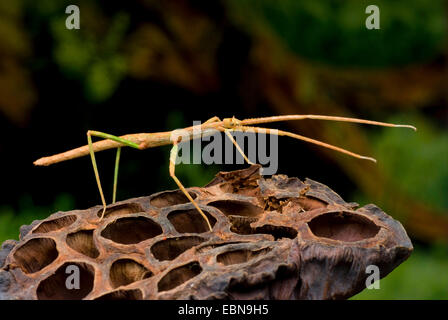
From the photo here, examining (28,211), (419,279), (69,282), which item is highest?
(69,282)

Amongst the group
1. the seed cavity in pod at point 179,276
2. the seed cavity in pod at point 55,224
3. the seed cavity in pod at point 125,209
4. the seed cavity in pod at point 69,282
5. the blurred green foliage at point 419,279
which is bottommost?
the blurred green foliage at point 419,279

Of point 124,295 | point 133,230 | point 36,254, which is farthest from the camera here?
point 133,230

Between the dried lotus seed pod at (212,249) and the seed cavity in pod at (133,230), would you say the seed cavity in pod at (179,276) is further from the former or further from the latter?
the seed cavity in pod at (133,230)

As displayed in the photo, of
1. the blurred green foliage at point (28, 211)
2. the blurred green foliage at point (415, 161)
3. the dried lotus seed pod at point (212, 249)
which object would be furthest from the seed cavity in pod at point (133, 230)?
the blurred green foliage at point (415, 161)

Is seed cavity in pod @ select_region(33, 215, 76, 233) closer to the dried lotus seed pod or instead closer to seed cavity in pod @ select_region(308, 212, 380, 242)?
the dried lotus seed pod

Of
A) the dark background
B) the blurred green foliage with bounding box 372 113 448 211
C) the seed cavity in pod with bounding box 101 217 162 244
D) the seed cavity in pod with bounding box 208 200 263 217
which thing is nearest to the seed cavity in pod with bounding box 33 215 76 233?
the seed cavity in pod with bounding box 101 217 162 244

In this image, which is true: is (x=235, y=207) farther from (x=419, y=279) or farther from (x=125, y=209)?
(x=419, y=279)

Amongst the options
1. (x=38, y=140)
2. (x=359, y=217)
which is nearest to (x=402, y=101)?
(x=38, y=140)

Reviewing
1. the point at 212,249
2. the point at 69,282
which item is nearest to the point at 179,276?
the point at 212,249
